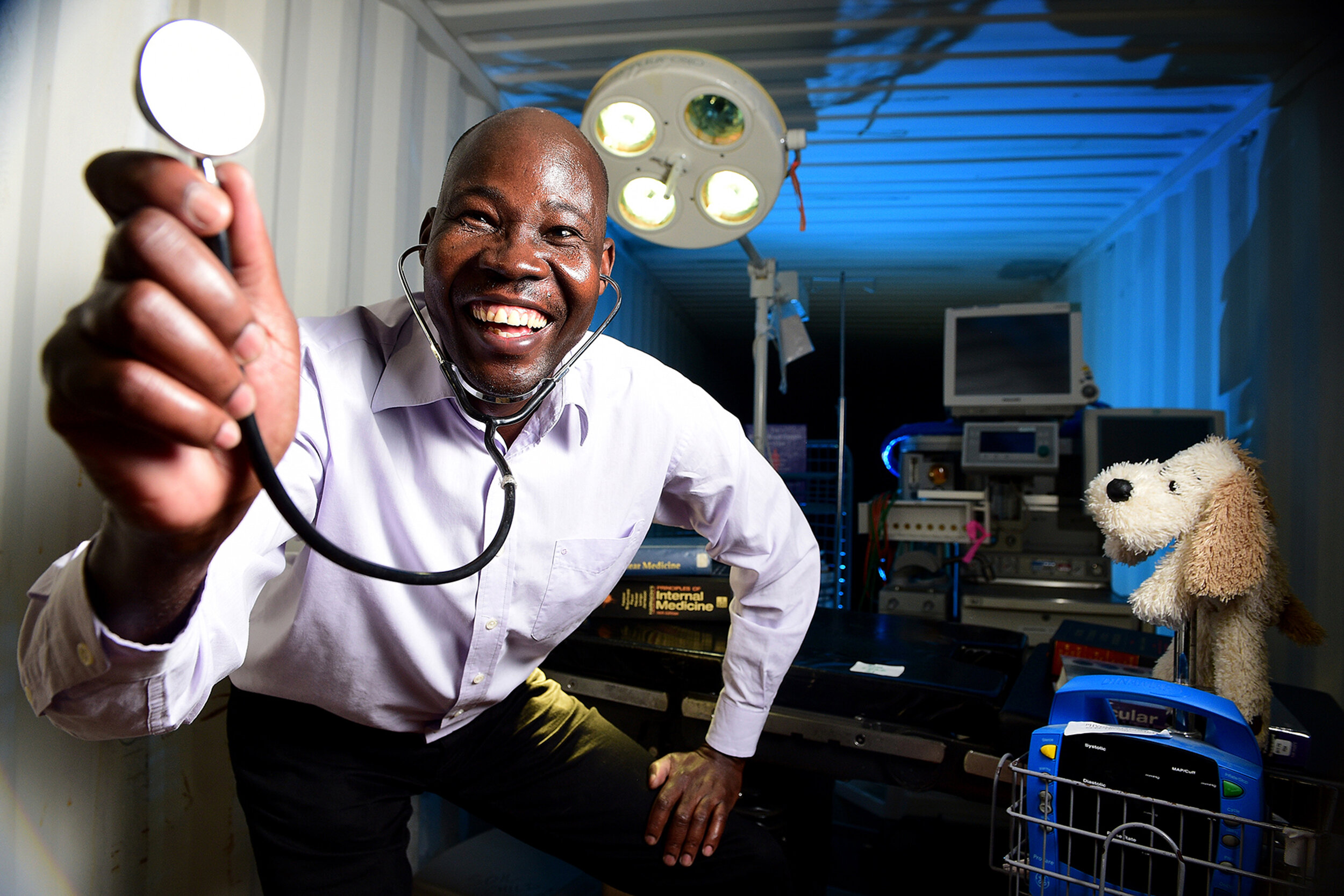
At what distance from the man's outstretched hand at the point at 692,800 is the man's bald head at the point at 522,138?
97 centimetres

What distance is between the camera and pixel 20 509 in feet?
3.85

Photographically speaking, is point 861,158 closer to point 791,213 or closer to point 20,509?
point 791,213

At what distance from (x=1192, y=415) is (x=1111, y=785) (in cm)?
253

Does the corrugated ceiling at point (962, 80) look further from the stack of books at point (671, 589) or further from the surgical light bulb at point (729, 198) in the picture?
the stack of books at point (671, 589)

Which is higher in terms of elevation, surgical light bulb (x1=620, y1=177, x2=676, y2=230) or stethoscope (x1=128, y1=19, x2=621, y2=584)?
surgical light bulb (x1=620, y1=177, x2=676, y2=230)

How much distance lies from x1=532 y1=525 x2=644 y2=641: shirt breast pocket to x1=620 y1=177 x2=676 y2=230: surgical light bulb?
1359mm

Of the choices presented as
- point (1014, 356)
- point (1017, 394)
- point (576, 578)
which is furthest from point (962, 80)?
point (576, 578)

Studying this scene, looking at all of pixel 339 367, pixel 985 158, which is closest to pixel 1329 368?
pixel 985 158

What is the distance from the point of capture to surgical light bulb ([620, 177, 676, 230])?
2.23 m

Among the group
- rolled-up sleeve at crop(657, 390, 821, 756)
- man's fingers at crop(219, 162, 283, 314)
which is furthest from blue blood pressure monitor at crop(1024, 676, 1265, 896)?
man's fingers at crop(219, 162, 283, 314)

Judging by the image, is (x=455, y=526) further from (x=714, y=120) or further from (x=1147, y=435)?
(x=1147, y=435)

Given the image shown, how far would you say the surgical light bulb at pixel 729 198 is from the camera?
218 cm

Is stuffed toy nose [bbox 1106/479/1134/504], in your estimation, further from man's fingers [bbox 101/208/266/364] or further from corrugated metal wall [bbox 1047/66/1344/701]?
corrugated metal wall [bbox 1047/66/1344/701]

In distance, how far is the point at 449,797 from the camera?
4.04 feet
